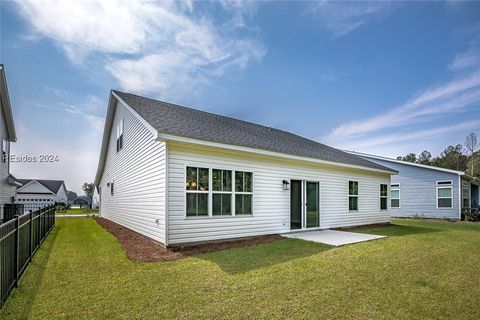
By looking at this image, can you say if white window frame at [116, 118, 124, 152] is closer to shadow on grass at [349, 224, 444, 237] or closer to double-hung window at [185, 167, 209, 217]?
double-hung window at [185, 167, 209, 217]

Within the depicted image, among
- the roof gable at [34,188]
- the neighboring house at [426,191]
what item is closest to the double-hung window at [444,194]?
the neighboring house at [426,191]

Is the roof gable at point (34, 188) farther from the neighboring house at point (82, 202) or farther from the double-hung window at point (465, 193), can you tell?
the double-hung window at point (465, 193)

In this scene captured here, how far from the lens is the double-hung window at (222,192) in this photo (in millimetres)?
7871

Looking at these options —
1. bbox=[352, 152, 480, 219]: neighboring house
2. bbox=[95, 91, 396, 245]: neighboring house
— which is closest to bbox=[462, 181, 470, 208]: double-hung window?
bbox=[352, 152, 480, 219]: neighboring house

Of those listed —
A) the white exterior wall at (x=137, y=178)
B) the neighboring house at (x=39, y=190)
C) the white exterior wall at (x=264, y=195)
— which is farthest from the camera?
the neighboring house at (x=39, y=190)

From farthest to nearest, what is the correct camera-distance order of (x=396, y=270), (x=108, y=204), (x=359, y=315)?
(x=108, y=204) → (x=396, y=270) → (x=359, y=315)

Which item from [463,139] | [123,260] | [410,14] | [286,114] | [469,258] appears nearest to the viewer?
[123,260]

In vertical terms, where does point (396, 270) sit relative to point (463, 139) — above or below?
below

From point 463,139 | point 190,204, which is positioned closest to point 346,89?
point 190,204

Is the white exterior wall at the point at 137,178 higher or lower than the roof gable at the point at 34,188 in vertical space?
higher

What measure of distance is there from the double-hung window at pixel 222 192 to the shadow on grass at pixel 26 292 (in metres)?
4.13

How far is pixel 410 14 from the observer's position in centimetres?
1059

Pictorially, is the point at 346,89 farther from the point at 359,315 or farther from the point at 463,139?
the point at 463,139

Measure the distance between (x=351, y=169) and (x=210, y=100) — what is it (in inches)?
371
